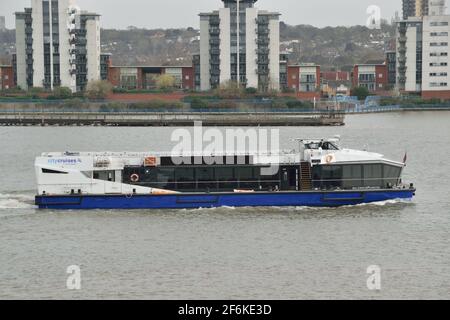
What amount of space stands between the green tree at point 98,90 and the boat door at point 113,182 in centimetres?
7520

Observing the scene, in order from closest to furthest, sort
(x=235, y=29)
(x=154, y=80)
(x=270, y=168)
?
(x=270, y=168), (x=235, y=29), (x=154, y=80)

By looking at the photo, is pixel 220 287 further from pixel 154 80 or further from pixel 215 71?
pixel 154 80

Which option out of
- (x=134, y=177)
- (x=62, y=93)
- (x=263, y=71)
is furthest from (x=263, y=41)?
(x=134, y=177)

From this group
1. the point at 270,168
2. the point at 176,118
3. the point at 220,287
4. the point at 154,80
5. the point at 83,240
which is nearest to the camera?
the point at 220,287

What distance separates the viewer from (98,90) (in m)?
112

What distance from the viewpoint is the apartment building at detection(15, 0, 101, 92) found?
11444 centimetres

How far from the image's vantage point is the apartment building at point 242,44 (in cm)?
11444

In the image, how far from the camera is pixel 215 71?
117188mm

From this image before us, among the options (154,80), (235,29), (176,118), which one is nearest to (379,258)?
(176,118)

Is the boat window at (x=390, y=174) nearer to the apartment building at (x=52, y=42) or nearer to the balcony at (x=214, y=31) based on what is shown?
the balcony at (x=214, y=31)

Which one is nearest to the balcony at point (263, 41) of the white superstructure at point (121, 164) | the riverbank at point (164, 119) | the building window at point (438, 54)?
the riverbank at point (164, 119)

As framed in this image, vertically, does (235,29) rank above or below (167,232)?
above

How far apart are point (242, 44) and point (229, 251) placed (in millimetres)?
86202

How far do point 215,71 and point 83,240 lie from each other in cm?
8621
